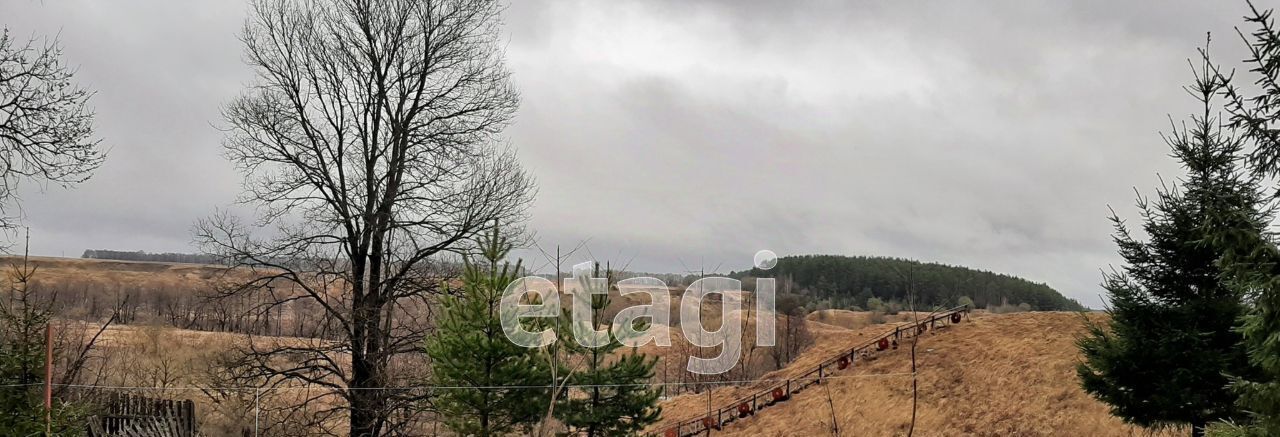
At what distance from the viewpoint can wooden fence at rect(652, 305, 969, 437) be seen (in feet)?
71.3

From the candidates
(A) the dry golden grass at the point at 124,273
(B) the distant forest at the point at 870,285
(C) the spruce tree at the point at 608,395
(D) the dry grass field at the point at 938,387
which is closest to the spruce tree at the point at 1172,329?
(D) the dry grass field at the point at 938,387

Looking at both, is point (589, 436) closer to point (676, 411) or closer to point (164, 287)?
point (676, 411)

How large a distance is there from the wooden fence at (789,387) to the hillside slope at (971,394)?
1.43 ft

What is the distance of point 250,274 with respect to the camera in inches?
457

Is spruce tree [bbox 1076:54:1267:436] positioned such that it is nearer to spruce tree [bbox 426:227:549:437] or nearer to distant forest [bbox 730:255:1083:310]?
spruce tree [bbox 426:227:549:437]

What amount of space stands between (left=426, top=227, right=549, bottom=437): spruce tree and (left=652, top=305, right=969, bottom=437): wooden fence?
9103 mm

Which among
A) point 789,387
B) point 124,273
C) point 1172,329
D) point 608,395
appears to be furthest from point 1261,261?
point 124,273

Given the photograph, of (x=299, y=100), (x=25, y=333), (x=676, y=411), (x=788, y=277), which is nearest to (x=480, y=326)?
(x=299, y=100)

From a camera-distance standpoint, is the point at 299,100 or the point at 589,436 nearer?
the point at 299,100

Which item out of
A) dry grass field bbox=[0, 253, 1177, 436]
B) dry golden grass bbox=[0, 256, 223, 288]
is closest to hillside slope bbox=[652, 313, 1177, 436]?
dry grass field bbox=[0, 253, 1177, 436]

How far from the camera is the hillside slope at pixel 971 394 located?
1655cm

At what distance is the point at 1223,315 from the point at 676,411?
56.5 feet

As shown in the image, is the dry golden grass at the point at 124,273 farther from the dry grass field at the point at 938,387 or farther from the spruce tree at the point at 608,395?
the spruce tree at the point at 608,395

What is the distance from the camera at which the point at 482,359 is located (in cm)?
1208
